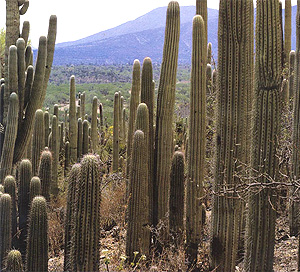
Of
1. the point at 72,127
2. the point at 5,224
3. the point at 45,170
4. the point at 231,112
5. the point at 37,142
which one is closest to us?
the point at 231,112

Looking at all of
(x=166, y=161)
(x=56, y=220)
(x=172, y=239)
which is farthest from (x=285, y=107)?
(x=56, y=220)

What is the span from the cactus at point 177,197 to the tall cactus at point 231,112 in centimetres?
91

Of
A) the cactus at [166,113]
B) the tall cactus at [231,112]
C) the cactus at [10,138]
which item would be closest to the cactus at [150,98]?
the cactus at [166,113]

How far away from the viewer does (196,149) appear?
18.8 feet

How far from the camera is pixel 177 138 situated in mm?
15141

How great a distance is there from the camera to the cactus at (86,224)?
4098 mm

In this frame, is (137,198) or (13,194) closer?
(137,198)

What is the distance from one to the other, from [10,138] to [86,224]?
385 centimetres

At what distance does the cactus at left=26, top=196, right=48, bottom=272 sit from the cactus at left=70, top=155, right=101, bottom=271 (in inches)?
36.7

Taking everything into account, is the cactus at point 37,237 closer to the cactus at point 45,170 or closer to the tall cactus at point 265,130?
the cactus at point 45,170

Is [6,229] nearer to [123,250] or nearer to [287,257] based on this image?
[123,250]

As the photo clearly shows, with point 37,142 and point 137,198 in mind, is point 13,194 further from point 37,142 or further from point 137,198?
point 137,198

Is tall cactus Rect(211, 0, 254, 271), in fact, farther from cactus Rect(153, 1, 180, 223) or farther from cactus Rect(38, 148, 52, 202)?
cactus Rect(38, 148, 52, 202)

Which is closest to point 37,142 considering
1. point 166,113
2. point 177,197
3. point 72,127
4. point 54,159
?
point 54,159
